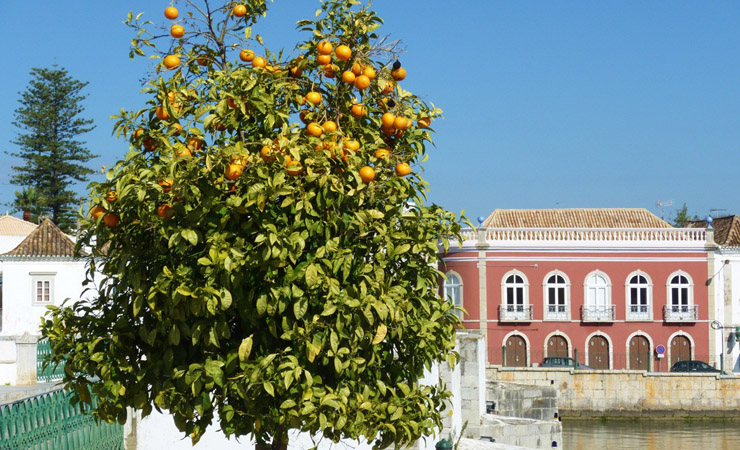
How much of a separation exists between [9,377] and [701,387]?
22068mm

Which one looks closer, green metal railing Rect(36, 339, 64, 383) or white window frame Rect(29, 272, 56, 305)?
green metal railing Rect(36, 339, 64, 383)

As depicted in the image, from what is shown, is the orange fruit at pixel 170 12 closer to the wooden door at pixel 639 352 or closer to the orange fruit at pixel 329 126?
the orange fruit at pixel 329 126

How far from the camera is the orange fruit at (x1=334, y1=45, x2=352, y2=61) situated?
5.83m

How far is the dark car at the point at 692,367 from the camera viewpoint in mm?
32406

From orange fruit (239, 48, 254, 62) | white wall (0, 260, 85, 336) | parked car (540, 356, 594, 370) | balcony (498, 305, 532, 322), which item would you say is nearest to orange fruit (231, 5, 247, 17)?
orange fruit (239, 48, 254, 62)

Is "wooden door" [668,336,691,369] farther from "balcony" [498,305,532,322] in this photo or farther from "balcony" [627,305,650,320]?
"balcony" [498,305,532,322]

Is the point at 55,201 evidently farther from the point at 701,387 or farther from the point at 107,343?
the point at 107,343

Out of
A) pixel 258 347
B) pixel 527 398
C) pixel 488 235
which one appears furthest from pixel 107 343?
pixel 488 235

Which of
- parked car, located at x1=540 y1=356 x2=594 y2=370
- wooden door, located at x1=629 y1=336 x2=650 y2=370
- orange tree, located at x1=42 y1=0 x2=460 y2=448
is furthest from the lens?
wooden door, located at x1=629 y1=336 x2=650 y2=370

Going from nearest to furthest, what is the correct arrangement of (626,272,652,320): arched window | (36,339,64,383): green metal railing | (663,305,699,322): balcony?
(36,339,64,383): green metal railing, (663,305,699,322): balcony, (626,272,652,320): arched window

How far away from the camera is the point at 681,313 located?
35.0 metres

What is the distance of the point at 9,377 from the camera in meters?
16.4

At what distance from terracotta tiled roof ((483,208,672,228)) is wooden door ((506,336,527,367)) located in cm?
559

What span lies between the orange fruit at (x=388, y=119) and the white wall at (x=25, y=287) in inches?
912
